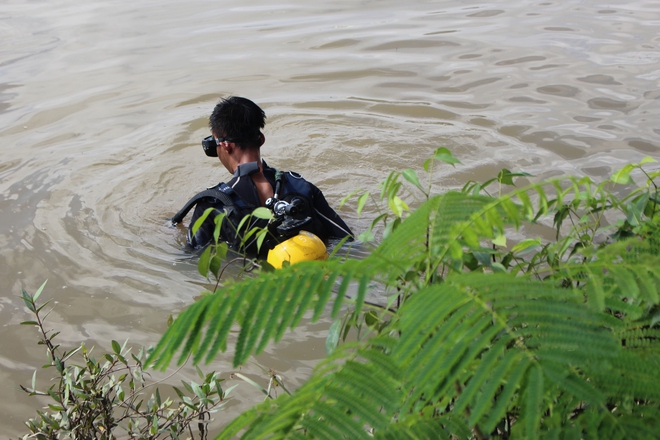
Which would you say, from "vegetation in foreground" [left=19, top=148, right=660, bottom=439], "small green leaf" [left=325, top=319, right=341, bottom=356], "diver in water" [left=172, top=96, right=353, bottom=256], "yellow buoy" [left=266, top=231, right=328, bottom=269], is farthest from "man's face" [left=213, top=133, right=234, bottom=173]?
"vegetation in foreground" [left=19, top=148, right=660, bottom=439]

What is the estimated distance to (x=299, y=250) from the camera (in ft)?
14.0

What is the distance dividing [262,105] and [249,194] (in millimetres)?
3598

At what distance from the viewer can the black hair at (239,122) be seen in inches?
198

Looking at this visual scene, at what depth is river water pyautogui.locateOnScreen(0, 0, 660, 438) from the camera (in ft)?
16.0

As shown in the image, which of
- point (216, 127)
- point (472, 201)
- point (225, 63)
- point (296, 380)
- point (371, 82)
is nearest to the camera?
point (472, 201)

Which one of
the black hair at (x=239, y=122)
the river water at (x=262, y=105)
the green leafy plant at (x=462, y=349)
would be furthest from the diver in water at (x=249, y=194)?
the green leafy plant at (x=462, y=349)

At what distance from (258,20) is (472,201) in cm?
1010

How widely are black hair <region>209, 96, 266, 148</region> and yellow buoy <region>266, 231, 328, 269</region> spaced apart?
3.23 ft

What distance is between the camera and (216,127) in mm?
5125

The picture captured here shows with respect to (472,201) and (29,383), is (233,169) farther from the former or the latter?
(472,201)

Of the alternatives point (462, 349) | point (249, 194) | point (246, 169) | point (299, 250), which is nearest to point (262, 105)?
point (246, 169)

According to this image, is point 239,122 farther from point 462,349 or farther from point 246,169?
point 462,349

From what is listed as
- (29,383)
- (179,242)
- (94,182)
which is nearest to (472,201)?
(29,383)

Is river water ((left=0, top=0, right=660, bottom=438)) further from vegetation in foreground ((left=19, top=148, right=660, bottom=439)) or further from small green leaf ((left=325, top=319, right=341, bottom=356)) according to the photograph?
vegetation in foreground ((left=19, top=148, right=660, bottom=439))
